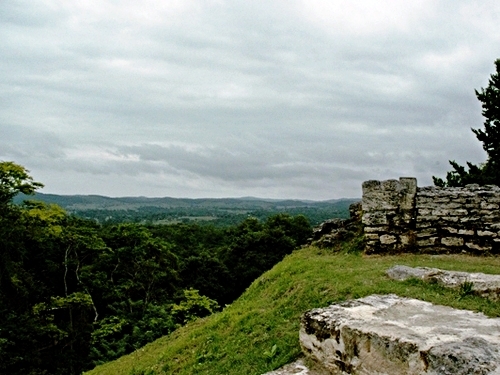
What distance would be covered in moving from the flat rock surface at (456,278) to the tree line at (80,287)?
12.7 metres

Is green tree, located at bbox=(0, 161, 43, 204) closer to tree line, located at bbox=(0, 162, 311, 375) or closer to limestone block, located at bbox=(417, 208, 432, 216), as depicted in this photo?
tree line, located at bbox=(0, 162, 311, 375)

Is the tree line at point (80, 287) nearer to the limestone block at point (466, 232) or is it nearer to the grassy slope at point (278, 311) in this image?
the grassy slope at point (278, 311)

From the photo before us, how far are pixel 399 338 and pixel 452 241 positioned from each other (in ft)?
28.5

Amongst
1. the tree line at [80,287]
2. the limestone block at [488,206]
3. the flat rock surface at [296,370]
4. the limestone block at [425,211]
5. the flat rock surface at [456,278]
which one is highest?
the limestone block at [488,206]

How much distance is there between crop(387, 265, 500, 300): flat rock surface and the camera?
25.0ft

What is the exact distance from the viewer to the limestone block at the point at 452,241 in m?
12.9

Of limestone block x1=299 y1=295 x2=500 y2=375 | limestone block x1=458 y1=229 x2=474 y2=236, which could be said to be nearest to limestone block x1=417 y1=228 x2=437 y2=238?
limestone block x1=458 y1=229 x2=474 y2=236

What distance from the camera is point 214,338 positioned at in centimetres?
923

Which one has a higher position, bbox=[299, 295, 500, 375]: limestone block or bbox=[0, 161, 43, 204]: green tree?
bbox=[0, 161, 43, 204]: green tree

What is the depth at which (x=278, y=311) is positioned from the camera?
9.11 m

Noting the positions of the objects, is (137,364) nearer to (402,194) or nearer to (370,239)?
(370,239)

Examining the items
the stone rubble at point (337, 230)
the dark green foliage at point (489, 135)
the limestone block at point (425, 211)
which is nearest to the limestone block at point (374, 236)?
the stone rubble at point (337, 230)

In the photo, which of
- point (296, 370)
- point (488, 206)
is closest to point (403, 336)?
point (296, 370)

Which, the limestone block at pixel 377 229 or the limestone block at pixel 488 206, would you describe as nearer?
the limestone block at pixel 488 206
